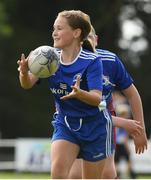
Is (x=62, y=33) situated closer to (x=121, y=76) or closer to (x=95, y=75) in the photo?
(x=95, y=75)

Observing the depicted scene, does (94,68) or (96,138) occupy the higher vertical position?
(94,68)

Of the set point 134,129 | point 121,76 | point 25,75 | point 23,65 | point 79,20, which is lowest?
point 134,129

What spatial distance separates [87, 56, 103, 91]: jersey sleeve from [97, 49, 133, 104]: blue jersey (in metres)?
0.74

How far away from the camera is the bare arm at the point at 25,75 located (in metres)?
7.61

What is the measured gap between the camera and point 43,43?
3130cm

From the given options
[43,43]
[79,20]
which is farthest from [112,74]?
[43,43]

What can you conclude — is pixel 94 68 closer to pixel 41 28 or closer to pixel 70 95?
pixel 70 95

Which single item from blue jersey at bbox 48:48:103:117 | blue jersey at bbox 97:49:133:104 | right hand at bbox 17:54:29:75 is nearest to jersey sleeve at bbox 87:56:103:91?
blue jersey at bbox 48:48:103:117

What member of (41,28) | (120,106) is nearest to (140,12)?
(41,28)

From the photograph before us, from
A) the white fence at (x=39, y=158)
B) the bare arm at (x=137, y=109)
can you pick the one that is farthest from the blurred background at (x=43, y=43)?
the bare arm at (x=137, y=109)

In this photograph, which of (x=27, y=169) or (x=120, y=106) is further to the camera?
(x=27, y=169)

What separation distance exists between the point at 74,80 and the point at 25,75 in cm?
46

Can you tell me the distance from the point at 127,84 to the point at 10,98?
2323 cm

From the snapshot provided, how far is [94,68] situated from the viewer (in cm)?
777
